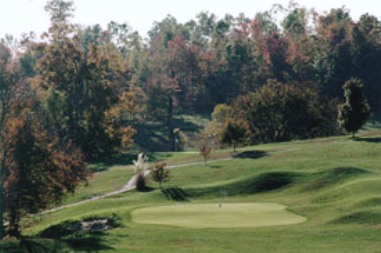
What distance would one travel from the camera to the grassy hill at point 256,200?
3020 cm

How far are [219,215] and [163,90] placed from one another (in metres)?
75.2

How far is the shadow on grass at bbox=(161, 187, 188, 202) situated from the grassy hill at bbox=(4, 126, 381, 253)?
65mm

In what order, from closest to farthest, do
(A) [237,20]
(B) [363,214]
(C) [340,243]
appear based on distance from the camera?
(C) [340,243]
(B) [363,214]
(A) [237,20]

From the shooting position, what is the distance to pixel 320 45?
422ft

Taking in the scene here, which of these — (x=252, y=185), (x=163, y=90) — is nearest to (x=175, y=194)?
(x=252, y=185)

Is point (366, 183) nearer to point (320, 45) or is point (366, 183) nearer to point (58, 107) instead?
point (58, 107)

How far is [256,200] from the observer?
45031 mm

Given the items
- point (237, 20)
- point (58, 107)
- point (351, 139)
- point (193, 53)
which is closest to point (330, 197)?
point (351, 139)

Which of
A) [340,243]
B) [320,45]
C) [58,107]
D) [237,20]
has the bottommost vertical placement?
[340,243]

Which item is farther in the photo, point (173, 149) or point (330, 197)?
point (173, 149)

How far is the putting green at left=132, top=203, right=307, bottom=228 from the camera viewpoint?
3544cm

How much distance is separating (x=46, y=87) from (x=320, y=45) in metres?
59.5

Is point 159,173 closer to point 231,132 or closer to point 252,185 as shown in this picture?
point 252,185

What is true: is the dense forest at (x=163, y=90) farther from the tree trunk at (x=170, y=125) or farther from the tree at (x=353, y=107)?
the tree at (x=353, y=107)
